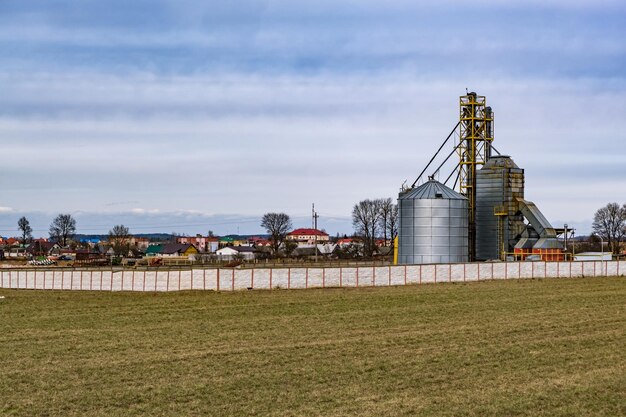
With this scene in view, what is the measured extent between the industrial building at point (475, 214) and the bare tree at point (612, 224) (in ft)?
268

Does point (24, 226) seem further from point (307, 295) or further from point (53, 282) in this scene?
point (307, 295)

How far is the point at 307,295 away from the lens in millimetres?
41031

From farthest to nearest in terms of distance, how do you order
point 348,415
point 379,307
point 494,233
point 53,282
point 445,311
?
point 494,233 < point 53,282 < point 379,307 < point 445,311 < point 348,415

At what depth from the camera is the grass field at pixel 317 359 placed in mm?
14570

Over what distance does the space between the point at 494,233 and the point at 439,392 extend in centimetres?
5100

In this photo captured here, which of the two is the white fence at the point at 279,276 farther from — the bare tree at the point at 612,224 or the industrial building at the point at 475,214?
the bare tree at the point at 612,224

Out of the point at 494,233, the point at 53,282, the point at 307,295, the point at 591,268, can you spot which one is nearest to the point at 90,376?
the point at 307,295

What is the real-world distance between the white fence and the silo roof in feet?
35.5

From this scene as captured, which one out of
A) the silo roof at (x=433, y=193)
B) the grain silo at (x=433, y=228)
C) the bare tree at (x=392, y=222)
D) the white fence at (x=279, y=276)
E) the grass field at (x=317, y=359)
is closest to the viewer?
the grass field at (x=317, y=359)

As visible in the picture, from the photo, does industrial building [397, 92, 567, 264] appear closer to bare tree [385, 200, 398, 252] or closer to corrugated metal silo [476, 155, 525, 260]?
corrugated metal silo [476, 155, 525, 260]

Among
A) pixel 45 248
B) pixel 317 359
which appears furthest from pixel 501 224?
pixel 45 248

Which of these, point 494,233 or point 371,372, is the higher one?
point 494,233

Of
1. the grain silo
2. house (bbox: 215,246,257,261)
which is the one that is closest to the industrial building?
the grain silo

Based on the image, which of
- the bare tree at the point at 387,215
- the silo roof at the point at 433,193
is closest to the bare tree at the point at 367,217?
the bare tree at the point at 387,215
